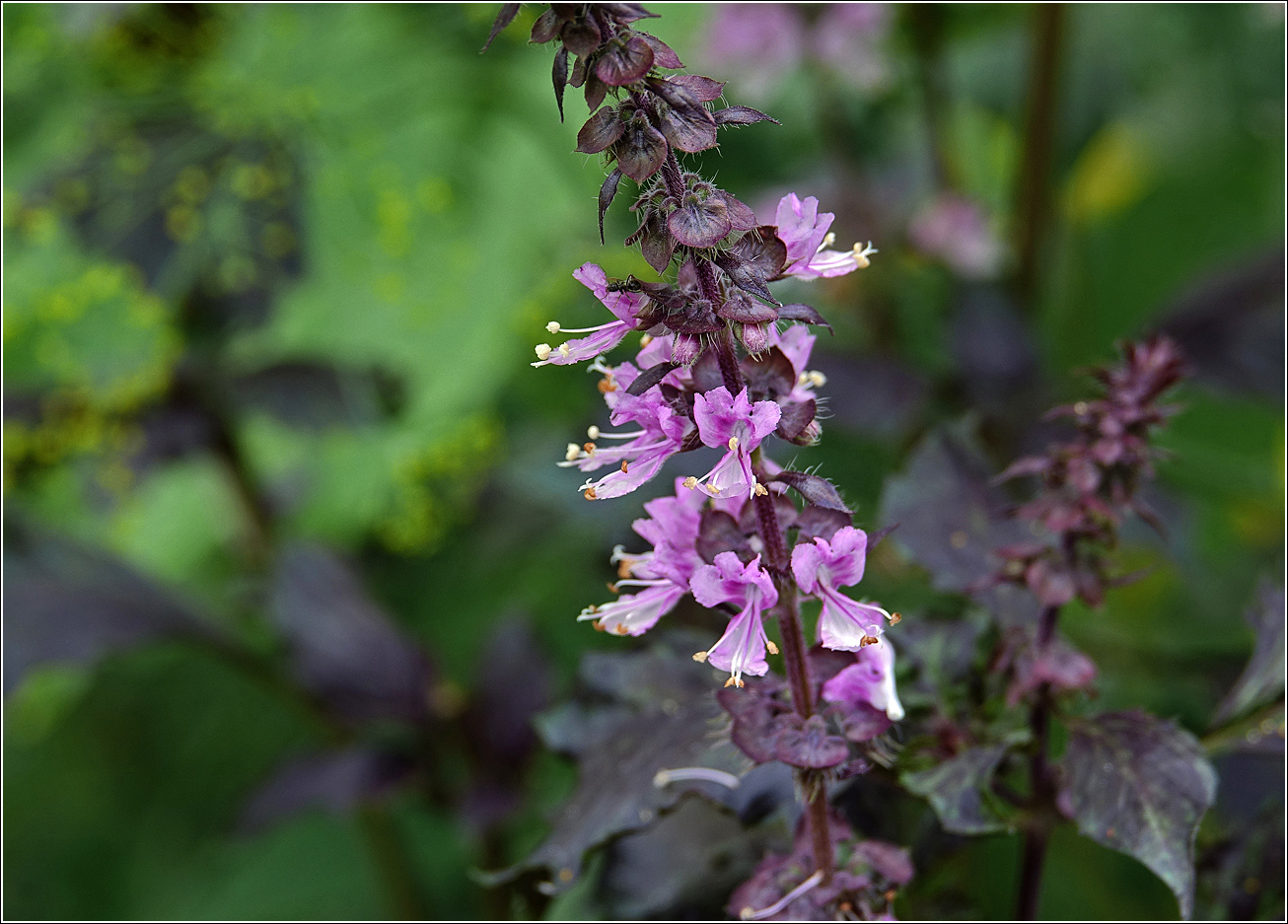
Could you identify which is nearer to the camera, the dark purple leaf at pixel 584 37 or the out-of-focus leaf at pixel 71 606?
the dark purple leaf at pixel 584 37

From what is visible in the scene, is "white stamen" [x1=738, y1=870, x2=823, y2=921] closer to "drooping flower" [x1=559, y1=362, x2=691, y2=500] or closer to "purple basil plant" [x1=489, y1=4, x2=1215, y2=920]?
"purple basil plant" [x1=489, y1=4, x2=1215, y2=920]

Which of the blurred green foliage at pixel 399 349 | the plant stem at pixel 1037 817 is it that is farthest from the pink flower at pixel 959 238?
the plant stem at pixel 1037 817

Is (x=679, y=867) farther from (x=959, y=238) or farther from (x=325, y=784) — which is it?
(x=959, y=238)

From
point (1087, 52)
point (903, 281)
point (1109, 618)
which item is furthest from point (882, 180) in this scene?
point (1109, 618)

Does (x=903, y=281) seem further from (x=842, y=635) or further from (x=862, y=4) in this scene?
(x=842, y=635)

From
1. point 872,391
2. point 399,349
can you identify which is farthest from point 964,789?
point 399,349

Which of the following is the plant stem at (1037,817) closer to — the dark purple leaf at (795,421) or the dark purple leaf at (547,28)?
the dark purple leaf at (795,421)

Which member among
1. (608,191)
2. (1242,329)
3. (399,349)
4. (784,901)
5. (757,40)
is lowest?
(784,901)

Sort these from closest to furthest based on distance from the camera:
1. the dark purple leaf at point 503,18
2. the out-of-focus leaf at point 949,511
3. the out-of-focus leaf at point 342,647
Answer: the dark purple leaf at point 503,18, the out-of-focus leaf at point 949,511, the out-of-focus leaf at point 342,647
